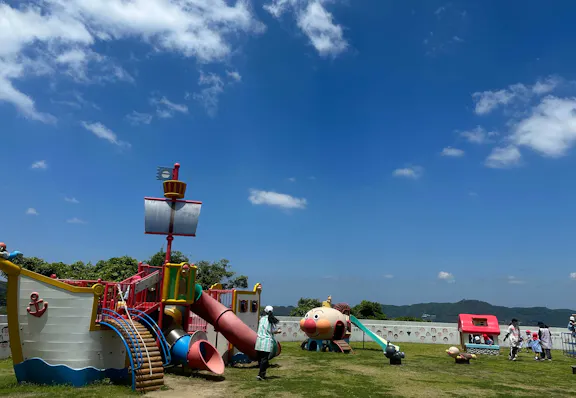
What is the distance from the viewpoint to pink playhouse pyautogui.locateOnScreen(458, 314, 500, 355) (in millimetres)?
20703

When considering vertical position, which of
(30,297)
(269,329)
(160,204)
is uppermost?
(160,204)

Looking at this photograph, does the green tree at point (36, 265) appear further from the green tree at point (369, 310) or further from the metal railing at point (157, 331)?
the green tree at point (369, 310)

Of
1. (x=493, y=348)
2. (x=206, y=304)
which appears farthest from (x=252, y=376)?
(x=493, y=348)

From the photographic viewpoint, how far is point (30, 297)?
1030 cm

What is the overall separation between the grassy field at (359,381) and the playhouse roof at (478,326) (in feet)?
12.1

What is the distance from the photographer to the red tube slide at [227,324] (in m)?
14.0

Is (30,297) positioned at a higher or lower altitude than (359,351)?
higher

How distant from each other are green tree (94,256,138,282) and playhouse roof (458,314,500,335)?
939 inches

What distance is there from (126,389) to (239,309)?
6449mm

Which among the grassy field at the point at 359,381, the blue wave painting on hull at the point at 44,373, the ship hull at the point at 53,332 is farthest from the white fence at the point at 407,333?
the blue wave painting on hull at the point at 44,373

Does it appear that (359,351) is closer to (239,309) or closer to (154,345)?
(239,309)

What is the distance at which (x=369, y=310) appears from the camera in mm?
38094

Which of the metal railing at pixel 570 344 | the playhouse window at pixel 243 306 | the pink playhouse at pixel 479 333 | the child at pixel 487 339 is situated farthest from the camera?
the child at pixel 487 339

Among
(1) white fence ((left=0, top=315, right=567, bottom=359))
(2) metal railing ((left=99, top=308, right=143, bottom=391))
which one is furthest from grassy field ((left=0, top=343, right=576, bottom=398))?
(1) white fence ((left=0, top=315, right=567, bottom=359))
